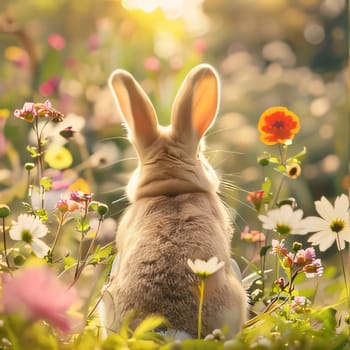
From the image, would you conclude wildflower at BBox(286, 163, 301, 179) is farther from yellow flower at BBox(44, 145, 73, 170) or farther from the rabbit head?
yellow flower at BBox(44, 145, 73, 170)

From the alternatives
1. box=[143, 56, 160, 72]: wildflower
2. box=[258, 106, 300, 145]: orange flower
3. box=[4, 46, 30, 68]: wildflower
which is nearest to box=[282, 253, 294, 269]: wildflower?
box=[258, 106, 300, 145]: orange flower

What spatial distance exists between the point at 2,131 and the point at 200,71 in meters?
0.31

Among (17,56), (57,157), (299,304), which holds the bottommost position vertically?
(299,304)

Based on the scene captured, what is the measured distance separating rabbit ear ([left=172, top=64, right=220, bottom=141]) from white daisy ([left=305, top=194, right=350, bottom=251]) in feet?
0.43

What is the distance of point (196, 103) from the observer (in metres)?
0.57

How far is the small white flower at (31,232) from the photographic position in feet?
1.54

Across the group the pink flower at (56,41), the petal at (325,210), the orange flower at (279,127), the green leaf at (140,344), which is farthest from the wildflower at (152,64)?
the green leaf at (140,344)

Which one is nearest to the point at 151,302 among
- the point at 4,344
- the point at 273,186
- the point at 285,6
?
the point at 4,344

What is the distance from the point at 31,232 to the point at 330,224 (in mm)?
221

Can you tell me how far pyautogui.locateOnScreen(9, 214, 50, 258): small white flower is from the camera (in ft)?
1.54

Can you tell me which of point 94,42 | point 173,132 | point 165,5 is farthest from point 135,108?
point 94,42

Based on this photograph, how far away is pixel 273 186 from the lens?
2.14ft

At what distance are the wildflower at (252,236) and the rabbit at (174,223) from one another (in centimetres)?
3

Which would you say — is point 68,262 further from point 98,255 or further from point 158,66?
point 158,66
